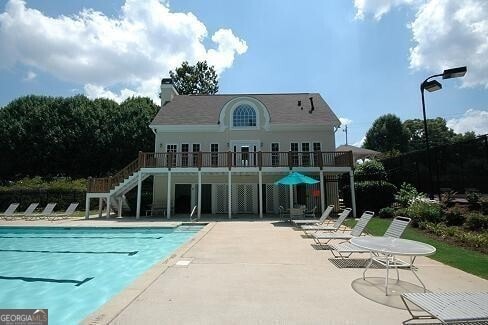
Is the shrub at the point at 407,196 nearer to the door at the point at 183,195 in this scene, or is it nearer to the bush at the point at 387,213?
the bush at the point at 387,213

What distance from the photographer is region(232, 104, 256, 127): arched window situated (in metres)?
23.8

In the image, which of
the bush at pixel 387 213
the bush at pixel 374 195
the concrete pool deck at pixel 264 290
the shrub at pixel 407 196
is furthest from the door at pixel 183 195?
the concrete pool deck at pixel 264 290

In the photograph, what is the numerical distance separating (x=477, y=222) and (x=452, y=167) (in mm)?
5454

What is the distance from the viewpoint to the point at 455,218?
12.0 meters

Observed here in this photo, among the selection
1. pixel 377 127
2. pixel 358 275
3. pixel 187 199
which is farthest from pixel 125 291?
pixel 377 127

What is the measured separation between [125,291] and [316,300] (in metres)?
3.20

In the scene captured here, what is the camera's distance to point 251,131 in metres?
23.7

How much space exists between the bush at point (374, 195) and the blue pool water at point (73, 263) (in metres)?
10.5

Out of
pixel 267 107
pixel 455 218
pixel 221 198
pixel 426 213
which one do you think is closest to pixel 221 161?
pixel 221 198

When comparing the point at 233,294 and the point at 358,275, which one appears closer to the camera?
the point at 233,294

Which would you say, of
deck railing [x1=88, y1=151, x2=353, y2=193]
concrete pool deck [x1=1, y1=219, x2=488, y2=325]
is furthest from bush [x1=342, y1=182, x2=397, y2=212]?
concrete pool deck [x1=1, y1=219, x2=488, y2=325]

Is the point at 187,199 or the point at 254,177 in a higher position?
the point at 254,177

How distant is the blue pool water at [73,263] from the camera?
20.5ft

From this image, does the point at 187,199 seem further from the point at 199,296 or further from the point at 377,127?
the point at 377,127
